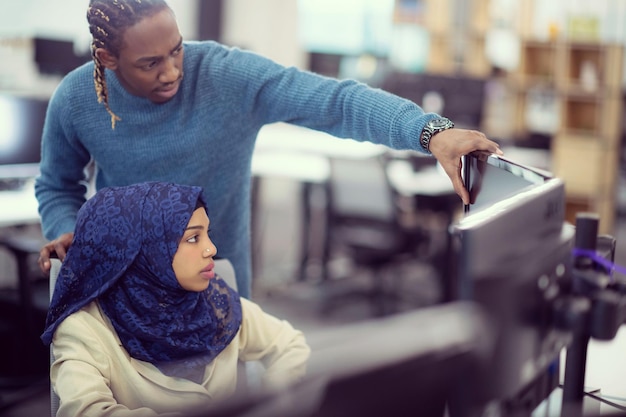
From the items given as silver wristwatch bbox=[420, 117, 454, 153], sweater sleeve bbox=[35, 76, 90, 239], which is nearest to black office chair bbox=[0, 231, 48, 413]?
sweater sleeve bbox=[35, 76, 90, 239]

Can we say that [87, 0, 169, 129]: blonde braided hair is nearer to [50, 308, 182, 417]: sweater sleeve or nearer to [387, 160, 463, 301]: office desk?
[50, 308, 182, 417]: sweater sleeve

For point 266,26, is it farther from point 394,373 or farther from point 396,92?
point 394,373

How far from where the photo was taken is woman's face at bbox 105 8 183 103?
1420mm

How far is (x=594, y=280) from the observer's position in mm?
1102

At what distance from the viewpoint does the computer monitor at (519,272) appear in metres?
0.86

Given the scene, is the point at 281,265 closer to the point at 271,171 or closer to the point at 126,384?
the point at 271,171

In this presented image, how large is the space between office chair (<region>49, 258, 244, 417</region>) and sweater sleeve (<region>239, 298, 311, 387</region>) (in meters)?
0.03

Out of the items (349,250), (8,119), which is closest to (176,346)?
(8,119)

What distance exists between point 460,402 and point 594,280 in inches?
14.1

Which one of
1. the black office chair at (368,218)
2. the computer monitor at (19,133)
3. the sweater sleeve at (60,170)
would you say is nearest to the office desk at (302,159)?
the black office chair at (368,218)

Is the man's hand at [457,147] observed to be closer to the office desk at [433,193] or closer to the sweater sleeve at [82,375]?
the sweater sleeve at [82,375]

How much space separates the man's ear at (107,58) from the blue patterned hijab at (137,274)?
267 mm

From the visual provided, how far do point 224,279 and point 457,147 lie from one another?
1.93ft

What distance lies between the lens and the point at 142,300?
134 centimetres
